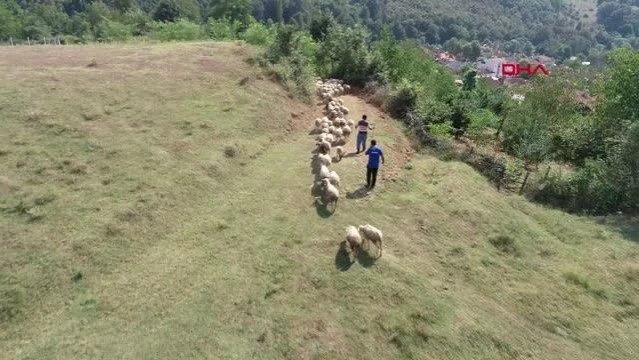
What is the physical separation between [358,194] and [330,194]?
5.22 feet

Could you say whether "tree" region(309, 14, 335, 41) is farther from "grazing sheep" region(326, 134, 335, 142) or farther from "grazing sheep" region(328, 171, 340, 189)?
"grazing sheep" region(328, 171, 340, 189)

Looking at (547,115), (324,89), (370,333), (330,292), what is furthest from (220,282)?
(547,115)

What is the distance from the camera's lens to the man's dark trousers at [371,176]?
1630 centimetres

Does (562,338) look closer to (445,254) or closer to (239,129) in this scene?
(445,254)

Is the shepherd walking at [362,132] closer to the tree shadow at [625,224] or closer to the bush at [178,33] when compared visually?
the tree shadow at [625,224]

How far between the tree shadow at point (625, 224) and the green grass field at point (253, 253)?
0.38 ft

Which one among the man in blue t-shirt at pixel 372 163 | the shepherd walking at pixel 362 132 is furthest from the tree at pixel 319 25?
the man in blue t-shirt at pixel 372 163

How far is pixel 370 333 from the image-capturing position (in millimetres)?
10414

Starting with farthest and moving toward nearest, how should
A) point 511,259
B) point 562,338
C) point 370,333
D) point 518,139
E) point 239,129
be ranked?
point 518,139 < point 239,129 < point 511,259 < point 562,338 < point 370,333

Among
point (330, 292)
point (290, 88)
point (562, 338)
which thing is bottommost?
point (562, 338)

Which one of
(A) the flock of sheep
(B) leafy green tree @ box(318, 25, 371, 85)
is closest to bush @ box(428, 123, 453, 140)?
(A) the flock of sheep

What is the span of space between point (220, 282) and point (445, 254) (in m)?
6.45

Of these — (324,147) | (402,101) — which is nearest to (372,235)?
(324,147)

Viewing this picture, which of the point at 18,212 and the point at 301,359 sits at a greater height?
the point at 18,212
